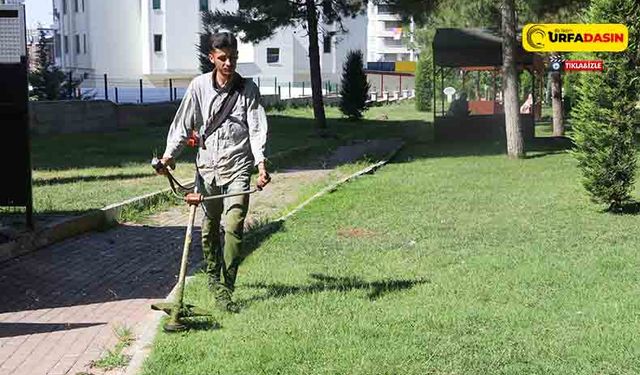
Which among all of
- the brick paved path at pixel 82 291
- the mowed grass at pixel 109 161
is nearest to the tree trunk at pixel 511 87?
the mowed grass at pixel 109 161

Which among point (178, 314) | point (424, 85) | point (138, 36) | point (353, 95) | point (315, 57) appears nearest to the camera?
point (178, 314)

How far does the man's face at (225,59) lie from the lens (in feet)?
18.8

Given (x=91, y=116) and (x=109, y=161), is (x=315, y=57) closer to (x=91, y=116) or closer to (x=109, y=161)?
(x=91, y=116)

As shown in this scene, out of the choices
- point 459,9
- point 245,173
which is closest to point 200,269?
point 245,173

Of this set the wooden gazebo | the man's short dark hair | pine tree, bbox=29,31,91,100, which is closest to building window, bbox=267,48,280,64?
pine tree, bbox=29,31,91,100

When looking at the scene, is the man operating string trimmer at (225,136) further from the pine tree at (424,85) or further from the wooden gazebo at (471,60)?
the pine tree at (424,85)

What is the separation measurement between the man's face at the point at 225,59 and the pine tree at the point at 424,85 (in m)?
37.8

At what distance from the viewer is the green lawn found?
476 cm

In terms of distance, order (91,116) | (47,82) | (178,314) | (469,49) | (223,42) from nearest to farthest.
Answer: (178,314), (223,42), (469,49), (91,116), (47,82)

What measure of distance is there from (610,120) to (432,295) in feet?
15.8

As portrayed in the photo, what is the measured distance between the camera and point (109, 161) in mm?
15570

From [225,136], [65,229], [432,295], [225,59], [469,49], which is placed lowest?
[432,295]

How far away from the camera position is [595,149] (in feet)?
33.3

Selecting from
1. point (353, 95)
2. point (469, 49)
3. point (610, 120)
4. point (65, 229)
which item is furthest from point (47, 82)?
point (610, 120)
